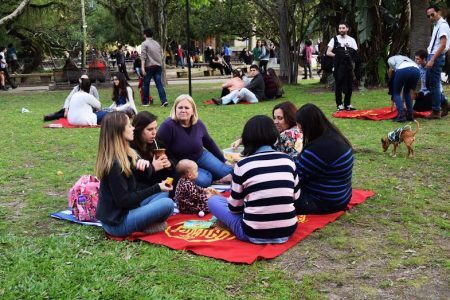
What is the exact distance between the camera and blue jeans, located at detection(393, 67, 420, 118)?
9.07m

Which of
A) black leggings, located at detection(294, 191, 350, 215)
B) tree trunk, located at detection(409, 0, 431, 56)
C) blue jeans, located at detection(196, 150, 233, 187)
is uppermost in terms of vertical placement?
tree trunk, located at detection(409, 0, 431, 56)

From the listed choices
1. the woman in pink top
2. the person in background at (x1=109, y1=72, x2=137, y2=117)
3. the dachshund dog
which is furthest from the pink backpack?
the woman in pink top

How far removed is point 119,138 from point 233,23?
32398 mm

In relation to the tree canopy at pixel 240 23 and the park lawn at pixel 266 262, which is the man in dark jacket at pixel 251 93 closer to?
the tree canopy at pixel 240 23

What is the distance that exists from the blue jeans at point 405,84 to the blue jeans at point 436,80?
1.58 ft

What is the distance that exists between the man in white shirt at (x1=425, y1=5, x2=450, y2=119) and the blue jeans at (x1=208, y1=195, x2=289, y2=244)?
6235 mm

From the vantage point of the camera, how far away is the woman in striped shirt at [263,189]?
3.99 metres

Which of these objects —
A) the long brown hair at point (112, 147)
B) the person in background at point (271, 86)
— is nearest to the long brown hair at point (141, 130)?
the long brown hair at point (112, 147)

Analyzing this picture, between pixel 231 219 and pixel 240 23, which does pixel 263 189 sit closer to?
pixel 231 219

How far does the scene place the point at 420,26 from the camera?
41.2ft

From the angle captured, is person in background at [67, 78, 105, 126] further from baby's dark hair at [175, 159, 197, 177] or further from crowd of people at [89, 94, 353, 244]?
baby's dark hair at [175, 159, 197, 177]

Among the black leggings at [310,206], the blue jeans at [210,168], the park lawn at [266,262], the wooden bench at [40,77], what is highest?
the wooden bench at [40,77]

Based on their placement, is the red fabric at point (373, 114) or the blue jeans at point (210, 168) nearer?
the blue jeans at point (210, 168)

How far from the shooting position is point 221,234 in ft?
14.6
